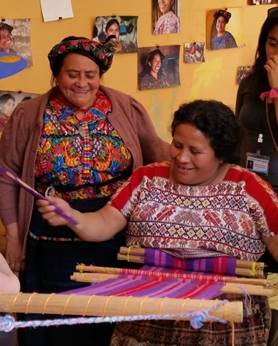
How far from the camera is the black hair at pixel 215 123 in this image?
186 cm

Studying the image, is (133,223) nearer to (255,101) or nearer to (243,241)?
(243,241)

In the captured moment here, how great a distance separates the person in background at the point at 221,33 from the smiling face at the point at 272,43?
142cm

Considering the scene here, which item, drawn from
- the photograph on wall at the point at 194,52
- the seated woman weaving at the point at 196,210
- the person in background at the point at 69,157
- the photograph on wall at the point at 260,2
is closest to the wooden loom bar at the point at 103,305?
the seated woman weaving at the point at 196,210

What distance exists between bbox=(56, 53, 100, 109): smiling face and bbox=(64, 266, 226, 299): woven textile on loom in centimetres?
65

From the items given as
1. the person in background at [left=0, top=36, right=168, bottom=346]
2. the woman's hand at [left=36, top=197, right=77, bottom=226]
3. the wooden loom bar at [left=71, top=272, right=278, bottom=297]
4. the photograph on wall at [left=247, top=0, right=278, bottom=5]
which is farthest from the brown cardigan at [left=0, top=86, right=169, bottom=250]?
the photograph on wall at [left=247, top=0, right=278, bottom=5]

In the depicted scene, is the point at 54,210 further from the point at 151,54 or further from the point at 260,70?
the point at 151,54

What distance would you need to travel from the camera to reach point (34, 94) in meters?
2.68

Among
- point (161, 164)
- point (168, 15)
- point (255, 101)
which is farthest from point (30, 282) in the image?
point (168, 15)

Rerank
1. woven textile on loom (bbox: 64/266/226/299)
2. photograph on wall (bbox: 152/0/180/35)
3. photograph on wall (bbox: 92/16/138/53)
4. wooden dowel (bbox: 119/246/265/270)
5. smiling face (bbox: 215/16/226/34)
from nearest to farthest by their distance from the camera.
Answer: woven textile on loom (bbox: 64/266/226/299) < wooden dowel (bbox: 119/246/265/270) < photograph on wall (bbox: 92/16/138/53) < photograph on wall (bbox: 152/0/180/35) < smiling face (bbox: 215/16/226/34)

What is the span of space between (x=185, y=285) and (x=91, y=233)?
42 cm

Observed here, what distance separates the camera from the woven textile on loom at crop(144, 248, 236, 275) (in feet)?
5.89

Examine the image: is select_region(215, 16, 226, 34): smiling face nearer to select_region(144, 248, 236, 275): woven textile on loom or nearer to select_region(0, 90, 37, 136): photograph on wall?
select_region(0, 90, 37, 136): photograph on wall

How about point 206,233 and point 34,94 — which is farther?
point 34,94

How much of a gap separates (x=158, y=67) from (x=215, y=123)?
1437 mm
